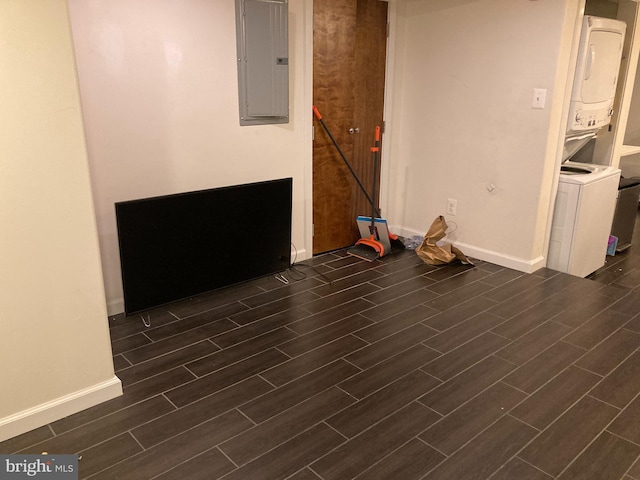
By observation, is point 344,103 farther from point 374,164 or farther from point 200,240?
point 200,240

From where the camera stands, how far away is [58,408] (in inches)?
88.7

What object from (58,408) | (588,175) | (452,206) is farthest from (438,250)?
(58,408)

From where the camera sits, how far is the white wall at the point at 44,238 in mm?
1906

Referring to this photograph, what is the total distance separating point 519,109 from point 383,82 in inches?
45.7

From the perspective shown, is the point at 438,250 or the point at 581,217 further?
the point at 438,250

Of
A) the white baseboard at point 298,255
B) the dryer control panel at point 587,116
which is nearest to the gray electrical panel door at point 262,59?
the white baseboard at point 298,255

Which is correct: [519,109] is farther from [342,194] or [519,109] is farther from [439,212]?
[342,194]

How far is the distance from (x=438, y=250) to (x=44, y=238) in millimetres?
2877

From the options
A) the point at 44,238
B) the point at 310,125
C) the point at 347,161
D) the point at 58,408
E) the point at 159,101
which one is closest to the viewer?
the point at 44,238

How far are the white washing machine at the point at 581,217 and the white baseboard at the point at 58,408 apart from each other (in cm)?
329

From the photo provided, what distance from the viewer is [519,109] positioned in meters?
3.78

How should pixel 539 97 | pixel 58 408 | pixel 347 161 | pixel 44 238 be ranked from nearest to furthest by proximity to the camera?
pixel 44 238, pixel 58 408, pixel 539 97, pixel 347 161

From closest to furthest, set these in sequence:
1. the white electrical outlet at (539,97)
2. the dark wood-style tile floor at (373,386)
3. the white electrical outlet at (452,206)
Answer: the dark wood-style tile floor at (373,386) → the white electrical outlet at (539,97) → the white electrical outlet at (452,206)

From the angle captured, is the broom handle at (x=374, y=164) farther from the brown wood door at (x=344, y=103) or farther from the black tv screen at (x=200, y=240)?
the black tv screen at (x=200, y=240)
